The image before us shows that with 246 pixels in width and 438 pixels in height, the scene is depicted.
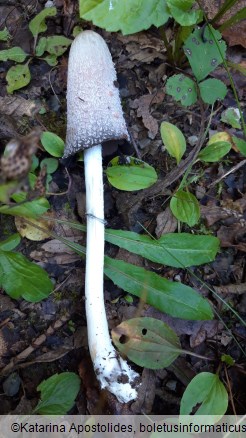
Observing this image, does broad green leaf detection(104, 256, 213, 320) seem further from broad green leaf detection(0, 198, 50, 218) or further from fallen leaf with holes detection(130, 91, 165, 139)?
fallen leaf with holes detection(130, 91, 165, 139)

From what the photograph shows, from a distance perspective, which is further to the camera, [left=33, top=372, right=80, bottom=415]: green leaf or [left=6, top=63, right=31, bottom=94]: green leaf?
[left=6, top=63, right=31, bottom=94]: green leaf

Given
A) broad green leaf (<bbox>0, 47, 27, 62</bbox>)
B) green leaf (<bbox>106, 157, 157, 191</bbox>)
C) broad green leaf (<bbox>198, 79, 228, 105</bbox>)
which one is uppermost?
broad green leaf (<bbox>0, 47, 27, 62</bbox>)

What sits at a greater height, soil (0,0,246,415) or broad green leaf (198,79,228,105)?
broad green leaf (198,79,228,105)

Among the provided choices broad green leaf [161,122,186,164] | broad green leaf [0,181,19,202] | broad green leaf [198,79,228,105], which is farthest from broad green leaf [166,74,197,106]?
broad green leaf [0,181,19,202]

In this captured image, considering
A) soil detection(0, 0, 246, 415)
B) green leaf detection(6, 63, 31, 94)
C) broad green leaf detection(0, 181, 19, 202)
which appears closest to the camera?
broad green leaf detection(0, 181, 19, 202)

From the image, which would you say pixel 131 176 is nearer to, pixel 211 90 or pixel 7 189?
pixel 211 90

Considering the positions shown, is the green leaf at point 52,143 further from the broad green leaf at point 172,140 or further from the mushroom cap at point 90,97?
the broad green leaf at point 172,140

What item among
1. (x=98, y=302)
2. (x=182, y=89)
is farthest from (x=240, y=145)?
(x=98, y=302)

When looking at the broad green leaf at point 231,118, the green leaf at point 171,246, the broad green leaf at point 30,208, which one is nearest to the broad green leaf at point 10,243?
the broad green leaf at point 30,208
